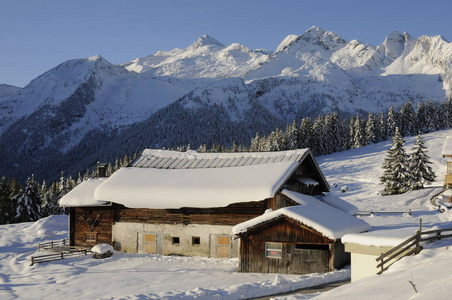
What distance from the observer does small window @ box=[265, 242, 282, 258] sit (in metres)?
23.7

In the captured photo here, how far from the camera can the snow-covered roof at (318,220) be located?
73.9 ft

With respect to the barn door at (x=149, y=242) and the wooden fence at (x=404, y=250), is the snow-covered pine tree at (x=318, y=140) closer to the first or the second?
the barn door at (x=149, y=242)

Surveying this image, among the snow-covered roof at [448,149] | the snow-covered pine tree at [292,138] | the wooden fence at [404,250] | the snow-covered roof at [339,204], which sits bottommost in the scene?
the wooden fence at [404,250]

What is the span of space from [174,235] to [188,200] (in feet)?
9.67

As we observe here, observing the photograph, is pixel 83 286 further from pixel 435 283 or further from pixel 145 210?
pixel 435 283

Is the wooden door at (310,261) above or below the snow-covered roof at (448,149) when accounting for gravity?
below

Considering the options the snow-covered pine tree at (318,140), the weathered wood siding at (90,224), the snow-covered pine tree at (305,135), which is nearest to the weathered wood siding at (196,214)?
the weathered wood siding at (90,224)

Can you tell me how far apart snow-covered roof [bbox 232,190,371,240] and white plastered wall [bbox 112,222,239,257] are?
466cm

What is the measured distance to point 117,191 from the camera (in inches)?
1217

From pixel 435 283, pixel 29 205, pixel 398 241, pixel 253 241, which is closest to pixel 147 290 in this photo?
pixel 253 241

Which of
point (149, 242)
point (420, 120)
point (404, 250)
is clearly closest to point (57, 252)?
point (149, 242)

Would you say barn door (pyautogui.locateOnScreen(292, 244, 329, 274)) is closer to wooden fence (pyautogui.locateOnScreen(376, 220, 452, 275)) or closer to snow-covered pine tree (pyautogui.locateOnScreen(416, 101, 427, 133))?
wooden fence (pyautogui.locateOnScreen(376, 220, 452, 275))

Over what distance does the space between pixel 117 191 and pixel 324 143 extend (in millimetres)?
84848

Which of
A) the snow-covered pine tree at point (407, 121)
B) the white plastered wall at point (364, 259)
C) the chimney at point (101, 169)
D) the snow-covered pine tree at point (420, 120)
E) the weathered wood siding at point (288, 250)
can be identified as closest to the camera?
the white plastered wall at point (364, 259)
